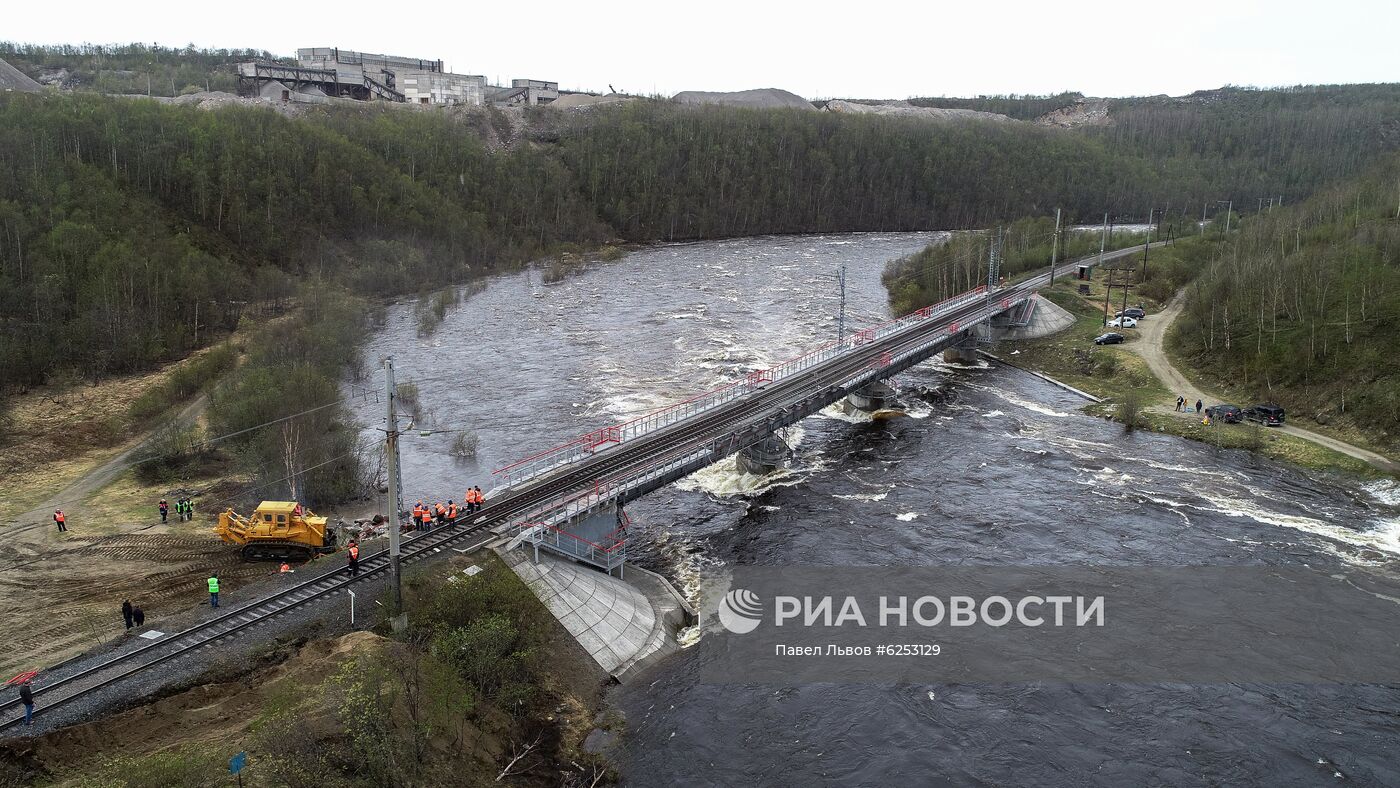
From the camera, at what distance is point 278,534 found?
3816 centimetres

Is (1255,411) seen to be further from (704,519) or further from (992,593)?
(704,519)

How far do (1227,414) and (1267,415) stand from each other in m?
2.58

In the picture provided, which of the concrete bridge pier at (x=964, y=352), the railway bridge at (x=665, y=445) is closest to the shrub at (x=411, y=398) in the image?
the railway bridge at (x=665, y=445)

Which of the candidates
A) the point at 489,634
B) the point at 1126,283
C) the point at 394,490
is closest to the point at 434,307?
the point at 394,490

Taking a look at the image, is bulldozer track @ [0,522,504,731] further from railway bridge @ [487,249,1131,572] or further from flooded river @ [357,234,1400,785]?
flooded river @ [357,234,1400,785]

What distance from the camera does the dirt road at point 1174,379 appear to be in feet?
187

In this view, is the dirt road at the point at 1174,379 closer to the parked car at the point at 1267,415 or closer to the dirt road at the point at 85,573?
the parked car at the point at 1267,415

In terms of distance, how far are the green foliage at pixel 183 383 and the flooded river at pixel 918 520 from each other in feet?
37.7

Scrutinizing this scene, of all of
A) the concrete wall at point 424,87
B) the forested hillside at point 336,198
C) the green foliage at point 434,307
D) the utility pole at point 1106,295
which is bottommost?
the green foliage at point 434,307

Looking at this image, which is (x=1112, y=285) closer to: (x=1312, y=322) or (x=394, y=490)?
(x=1312, y=322)

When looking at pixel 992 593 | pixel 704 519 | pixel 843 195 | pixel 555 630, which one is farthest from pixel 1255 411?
pixel 843 195

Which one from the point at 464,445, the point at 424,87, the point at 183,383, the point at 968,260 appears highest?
the point at 424,87

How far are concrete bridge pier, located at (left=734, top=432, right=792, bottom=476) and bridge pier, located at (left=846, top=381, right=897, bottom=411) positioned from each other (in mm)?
14422

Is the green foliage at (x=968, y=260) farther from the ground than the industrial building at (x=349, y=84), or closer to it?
closer to it
